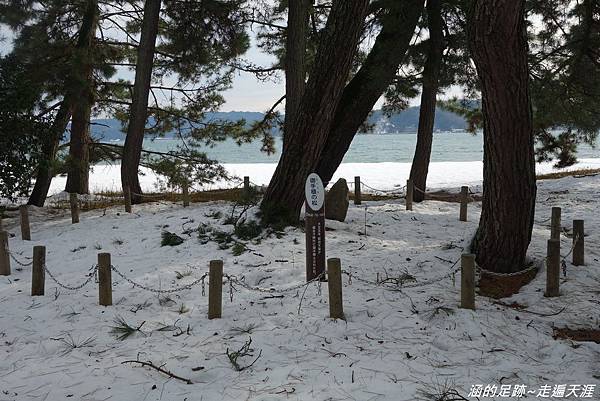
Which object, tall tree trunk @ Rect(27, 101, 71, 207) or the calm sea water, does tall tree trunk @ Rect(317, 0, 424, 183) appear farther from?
the calm sea water

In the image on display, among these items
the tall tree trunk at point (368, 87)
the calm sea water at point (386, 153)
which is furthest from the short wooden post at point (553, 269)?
the calm sea water at point (386, 153)

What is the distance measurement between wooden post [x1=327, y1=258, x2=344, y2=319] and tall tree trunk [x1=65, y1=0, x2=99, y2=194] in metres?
8.79

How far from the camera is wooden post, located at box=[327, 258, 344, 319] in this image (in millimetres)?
4477

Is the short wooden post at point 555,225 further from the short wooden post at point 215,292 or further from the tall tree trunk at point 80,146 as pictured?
the tall tree trunk at point 80,146

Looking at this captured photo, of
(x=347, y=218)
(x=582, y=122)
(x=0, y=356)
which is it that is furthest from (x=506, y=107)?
(x=582, y=122)

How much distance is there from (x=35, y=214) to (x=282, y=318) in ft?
29.4

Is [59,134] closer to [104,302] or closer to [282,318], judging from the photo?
[104,302]

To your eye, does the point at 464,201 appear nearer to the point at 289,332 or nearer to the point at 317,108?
the point at 317,108

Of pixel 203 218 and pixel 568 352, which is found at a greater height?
pixel 203 218

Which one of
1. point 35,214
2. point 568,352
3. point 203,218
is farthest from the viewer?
point 35,214

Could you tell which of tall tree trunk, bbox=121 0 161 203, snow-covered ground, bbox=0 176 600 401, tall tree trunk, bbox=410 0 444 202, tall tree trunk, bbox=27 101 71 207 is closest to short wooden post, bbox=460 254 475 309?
snow-covered ground, bbox=0 176 600 401

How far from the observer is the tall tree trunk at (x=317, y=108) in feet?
23.8

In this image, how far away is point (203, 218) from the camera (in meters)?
8.72

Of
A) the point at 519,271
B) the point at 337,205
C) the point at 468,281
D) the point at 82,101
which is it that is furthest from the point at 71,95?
the point at 519,271
